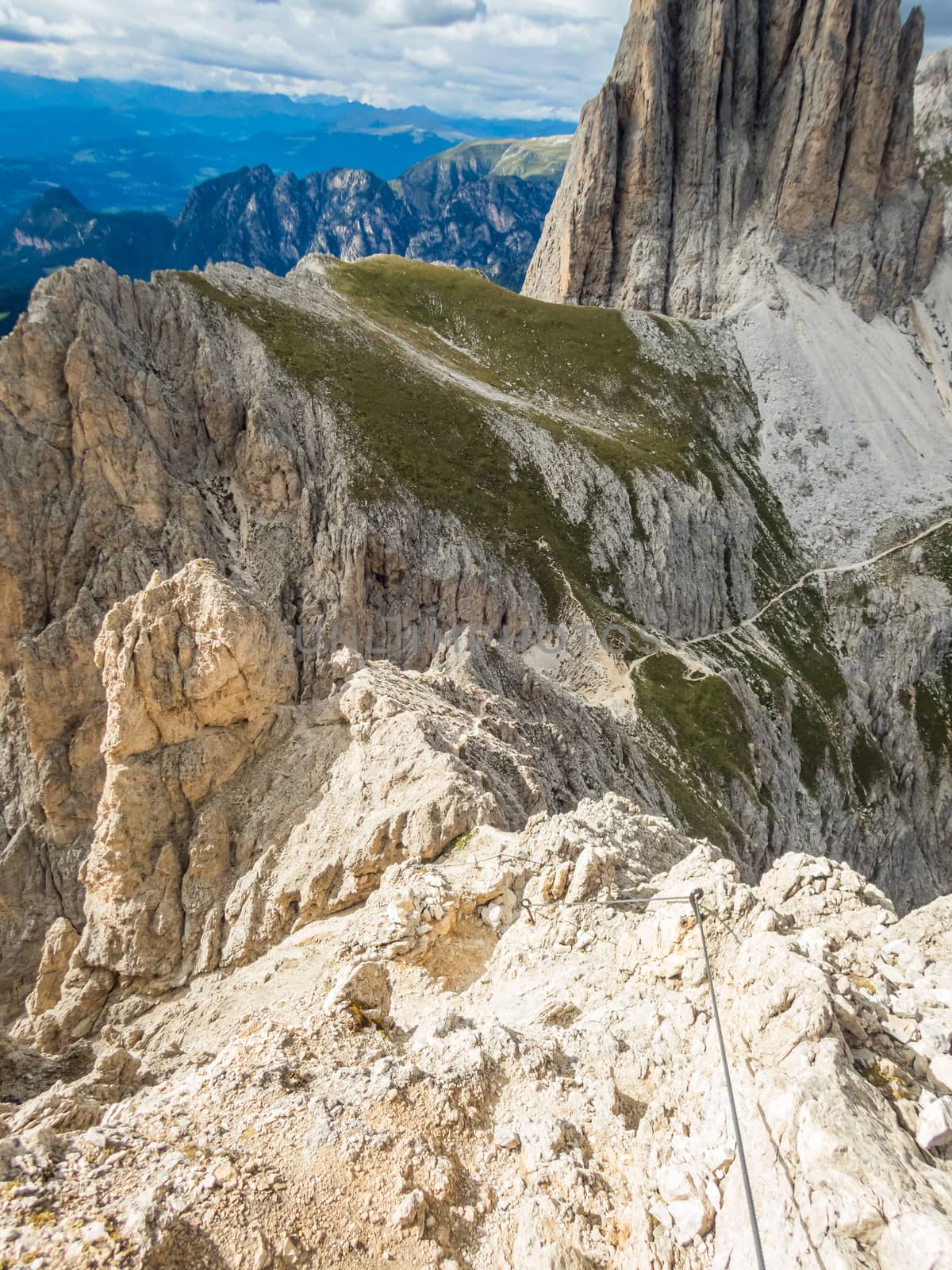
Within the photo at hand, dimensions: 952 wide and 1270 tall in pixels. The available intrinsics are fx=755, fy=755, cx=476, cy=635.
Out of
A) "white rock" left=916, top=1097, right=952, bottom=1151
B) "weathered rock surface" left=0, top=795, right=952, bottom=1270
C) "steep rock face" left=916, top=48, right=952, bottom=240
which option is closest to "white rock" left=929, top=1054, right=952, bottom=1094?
"weathered rock surface" left=0, top=795, right=952, bottom=1270

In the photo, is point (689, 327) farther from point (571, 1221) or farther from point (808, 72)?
point (571, 1221)

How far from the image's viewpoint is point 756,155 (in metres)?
122

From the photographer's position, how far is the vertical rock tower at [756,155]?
11300 cm

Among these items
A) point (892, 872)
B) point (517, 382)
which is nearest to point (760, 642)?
point (892, 872)

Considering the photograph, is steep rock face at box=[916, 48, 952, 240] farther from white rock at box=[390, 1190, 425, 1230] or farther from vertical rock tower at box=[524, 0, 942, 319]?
white rock at box=[390, 1190, 425, 1230]

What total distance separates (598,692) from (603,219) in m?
101

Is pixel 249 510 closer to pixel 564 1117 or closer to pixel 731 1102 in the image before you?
pixel 564 1117

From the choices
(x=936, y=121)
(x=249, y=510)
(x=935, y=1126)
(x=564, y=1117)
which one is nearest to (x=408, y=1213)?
(x=564, y=1117)

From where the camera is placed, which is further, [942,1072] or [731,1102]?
[942,1072]

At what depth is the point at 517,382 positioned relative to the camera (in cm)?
9606

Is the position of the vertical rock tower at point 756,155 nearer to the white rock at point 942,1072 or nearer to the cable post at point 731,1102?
the cable post at point 731,1102

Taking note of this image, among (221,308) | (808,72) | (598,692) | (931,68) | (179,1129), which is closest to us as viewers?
(179,1129)

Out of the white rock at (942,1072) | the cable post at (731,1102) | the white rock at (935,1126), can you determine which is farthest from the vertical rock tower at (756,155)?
the white rock at (935,1126)

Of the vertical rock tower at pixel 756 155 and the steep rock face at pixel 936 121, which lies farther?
the steep rock face at pixel 936 121
